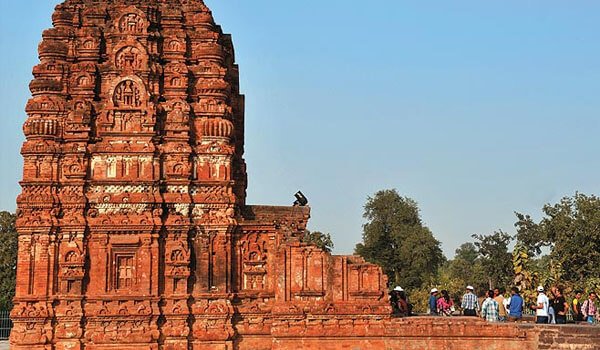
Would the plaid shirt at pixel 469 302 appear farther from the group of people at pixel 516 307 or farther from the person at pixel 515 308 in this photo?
the person at pixel 515 308

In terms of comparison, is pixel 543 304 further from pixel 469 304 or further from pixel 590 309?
pixel 469 304

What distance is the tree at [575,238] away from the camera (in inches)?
1555

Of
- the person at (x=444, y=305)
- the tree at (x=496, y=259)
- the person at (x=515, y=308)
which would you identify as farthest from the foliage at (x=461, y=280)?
the person at (x=515, y=308)

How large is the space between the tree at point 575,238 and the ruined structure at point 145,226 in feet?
73.5

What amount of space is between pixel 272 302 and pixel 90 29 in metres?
9.04

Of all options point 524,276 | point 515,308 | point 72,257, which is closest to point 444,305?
point 515,308

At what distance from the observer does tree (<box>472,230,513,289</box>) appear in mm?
52062

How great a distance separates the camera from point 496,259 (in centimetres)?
5528

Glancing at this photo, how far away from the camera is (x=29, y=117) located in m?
19.9

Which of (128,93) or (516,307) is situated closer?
(516,307)

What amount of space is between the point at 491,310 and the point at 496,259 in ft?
121

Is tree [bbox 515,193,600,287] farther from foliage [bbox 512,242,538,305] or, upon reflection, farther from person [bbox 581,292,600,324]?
person [bbox 581,292,600,324]

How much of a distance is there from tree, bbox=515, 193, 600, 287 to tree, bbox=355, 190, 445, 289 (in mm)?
15738

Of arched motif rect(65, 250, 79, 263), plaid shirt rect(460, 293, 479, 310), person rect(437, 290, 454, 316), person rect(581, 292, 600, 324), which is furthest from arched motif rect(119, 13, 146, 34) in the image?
person rect(581, 292, 600, 324)
